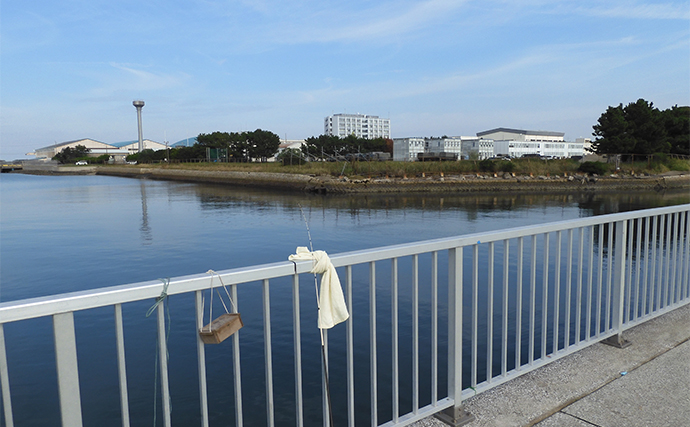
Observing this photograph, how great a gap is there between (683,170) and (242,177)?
55.0 m

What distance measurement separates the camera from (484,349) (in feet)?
27.7

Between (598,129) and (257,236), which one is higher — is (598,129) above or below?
above

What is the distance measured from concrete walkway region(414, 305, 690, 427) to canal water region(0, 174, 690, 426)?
222 cm

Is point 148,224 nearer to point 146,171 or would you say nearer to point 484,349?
point 484,349

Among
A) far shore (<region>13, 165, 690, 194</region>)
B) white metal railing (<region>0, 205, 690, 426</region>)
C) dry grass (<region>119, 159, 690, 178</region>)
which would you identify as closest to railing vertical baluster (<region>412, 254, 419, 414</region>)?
white metal railing (<region>0, 205, 690, 426</region>)

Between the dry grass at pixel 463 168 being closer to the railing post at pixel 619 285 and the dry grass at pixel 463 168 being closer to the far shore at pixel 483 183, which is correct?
the far shore at pixel 483 183

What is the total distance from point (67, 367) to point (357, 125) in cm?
18569

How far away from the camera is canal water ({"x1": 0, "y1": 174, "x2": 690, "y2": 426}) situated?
22.4 feet

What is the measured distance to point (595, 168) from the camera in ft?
181

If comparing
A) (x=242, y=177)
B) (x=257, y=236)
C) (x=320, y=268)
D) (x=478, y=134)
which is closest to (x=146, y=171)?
(x=242, y=177)

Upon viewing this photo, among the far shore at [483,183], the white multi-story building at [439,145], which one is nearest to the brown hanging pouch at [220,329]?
the far shore at [483,183]

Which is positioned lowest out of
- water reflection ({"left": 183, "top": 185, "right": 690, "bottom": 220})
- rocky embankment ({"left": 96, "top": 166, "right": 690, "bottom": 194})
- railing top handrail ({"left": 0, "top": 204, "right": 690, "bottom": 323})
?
water reflection ({"left": 183, "top": 185, "right": 690, "bottom": 220})

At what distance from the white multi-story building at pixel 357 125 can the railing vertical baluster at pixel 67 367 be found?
173600 mm

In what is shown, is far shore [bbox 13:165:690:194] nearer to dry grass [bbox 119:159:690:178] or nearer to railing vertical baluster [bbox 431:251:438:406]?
dry grass [bbox 119:159:690:178]
